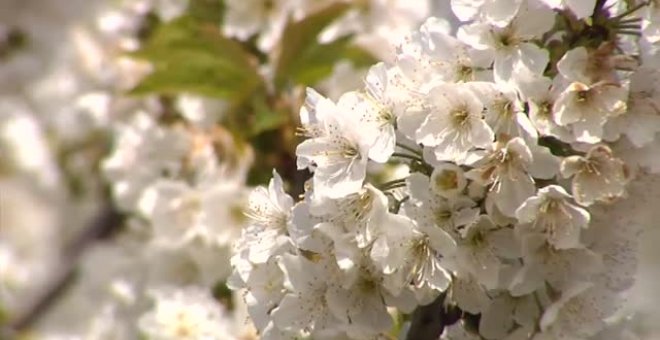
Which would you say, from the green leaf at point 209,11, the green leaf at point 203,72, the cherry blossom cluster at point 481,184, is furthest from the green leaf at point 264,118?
the cherry blossom cluster at point 481,184

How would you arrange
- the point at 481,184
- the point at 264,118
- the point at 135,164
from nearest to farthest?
the point at 481,184
the point at 264,118
the point at 135,164

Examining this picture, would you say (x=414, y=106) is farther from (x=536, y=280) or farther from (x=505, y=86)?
(x=536, y=280)

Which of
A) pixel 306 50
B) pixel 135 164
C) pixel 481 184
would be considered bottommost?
pixel 135 164

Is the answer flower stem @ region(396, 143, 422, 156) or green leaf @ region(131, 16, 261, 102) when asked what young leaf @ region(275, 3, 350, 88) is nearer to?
green leaf @ region(131, 16, 261, 102)

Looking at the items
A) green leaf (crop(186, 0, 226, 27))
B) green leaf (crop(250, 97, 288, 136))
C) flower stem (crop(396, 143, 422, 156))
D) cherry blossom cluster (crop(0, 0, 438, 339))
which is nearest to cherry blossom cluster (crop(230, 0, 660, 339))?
flower stem (crop(396, 143, 422, 156))

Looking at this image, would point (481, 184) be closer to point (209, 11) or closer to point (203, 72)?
point (203, 72)

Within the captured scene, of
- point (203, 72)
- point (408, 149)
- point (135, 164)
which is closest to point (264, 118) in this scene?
point (203, 72)

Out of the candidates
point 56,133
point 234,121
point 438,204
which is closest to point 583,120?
point 438,204
